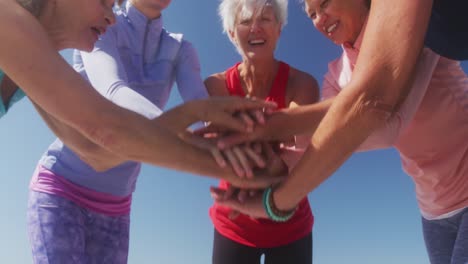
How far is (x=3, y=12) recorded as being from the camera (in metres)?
1.63

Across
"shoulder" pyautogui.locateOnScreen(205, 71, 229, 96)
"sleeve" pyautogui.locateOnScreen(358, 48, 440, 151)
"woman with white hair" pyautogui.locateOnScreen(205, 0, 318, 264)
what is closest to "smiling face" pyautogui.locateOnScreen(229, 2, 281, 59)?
"woman with white hair" pyautogui.locateOnScreen(205, 0, 318, 264)

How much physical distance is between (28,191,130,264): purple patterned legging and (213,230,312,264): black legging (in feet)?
2.54

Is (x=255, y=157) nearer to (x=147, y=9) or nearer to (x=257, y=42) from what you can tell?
(x=257, y=42)

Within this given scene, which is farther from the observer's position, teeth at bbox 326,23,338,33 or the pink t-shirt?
teeth at bbox 326,23,338,33

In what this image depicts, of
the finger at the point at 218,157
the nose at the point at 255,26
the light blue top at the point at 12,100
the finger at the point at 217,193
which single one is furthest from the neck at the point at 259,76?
the light blue top at the point at 12,100

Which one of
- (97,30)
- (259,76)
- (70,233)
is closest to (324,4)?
(259,76)

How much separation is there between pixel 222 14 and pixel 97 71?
1506mm

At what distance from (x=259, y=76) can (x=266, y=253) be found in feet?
4.50

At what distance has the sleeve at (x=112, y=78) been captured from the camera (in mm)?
2451

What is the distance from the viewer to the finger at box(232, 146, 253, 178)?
251 centimetres

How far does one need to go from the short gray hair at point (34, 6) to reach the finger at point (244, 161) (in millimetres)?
1207

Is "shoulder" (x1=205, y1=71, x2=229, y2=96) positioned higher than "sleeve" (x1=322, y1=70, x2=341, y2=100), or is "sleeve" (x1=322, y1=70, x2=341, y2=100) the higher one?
"shoulder" (x1=205, y1=71, x2=229, y2=96)

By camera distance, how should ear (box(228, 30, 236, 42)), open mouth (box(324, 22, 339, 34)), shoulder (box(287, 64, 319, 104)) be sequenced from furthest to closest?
ear (box(228, 30, 236, 42))
shoulder (box(287, 64, 319, 104))
open mouth (box(324, 22, 339, 34))

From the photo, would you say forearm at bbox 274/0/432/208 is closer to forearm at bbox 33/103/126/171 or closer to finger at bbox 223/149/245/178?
finger at bbox 223/149/245/178
